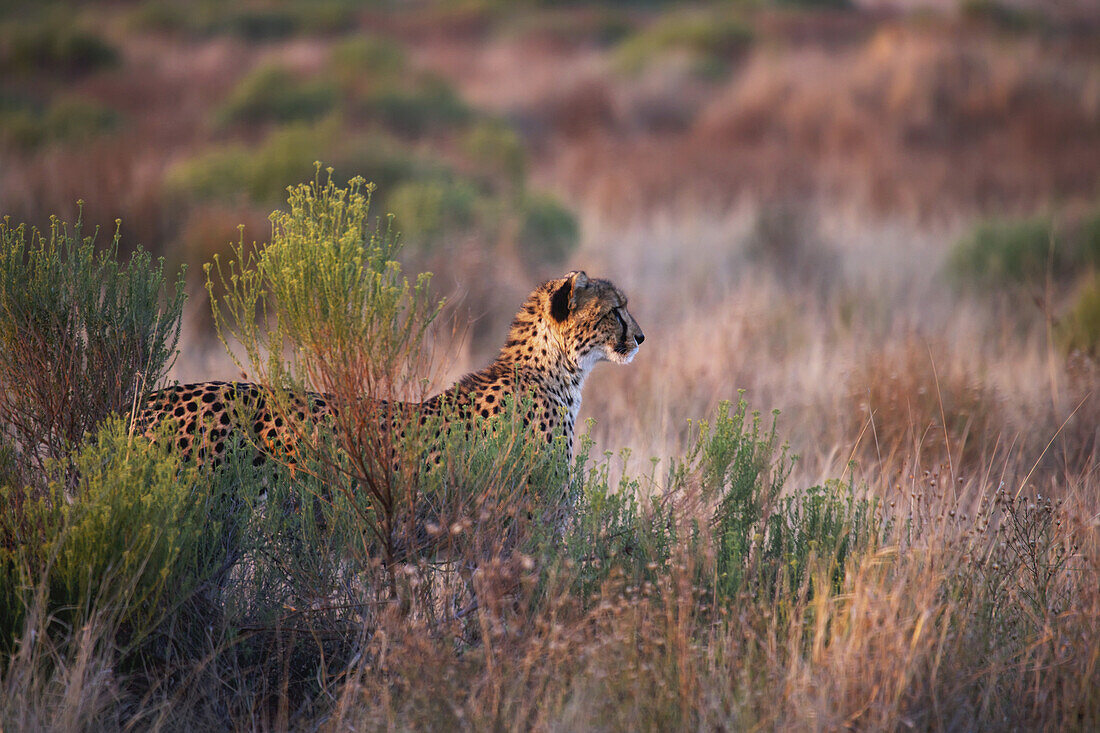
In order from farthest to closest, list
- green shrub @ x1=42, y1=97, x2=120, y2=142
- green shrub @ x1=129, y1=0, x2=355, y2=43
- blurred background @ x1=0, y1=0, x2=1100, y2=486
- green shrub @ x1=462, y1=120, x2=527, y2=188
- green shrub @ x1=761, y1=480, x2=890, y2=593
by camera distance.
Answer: green shrub @ x1=129, y1=0, x2=355, y2=43 < green shrub @ x1=42, y1=97, x2=120, y2=142 < green shrub @ x1=462, y1=120, x2=527, y2=188 < blurred background @ x1=0, y1=0, x2=1100, y2=486 < green shrub @ x1=761, y1=480, x2=890, y2=593

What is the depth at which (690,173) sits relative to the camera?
17.9 metres

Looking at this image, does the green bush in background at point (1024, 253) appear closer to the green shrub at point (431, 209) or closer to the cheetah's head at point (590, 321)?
the green shrub at point (431, 209)

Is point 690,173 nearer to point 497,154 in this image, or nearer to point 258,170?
point 497,154

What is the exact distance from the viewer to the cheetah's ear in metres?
4.42

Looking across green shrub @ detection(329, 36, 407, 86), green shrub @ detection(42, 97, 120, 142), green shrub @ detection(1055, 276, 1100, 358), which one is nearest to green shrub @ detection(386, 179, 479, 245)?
green shrub @ detection(1055, 276, 1100, 358)

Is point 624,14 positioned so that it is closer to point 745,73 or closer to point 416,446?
point 745,73

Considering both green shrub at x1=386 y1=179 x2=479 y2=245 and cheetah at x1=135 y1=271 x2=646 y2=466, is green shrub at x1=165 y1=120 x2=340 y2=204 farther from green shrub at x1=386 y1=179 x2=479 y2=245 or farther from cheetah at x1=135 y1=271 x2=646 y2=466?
cheetah at x1=135 y1=271 x2=646 y2=466

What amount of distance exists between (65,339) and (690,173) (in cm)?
1508

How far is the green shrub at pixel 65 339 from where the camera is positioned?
3.74 metres

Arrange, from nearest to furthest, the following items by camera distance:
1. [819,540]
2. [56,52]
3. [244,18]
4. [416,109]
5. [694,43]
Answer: [819,540]
[416,109]
[56,52]
[694,43]
[244,18]

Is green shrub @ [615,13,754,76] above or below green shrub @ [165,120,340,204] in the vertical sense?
above

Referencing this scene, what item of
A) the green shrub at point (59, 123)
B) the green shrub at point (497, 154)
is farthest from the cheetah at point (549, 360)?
the green shrub at point (59, 123)

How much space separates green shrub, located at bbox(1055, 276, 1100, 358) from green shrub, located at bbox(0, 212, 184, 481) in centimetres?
669

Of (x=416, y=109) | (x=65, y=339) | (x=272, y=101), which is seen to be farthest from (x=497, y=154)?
(x=65, y=339)
